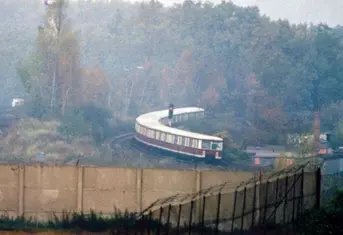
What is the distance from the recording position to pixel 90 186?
7172 millimetres

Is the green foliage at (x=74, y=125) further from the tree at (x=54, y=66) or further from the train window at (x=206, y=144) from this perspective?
the train window at (x=206, y=144)

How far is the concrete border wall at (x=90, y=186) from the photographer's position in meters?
7.14

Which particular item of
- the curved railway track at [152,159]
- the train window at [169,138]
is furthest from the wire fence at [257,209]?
the train window at [169,138]

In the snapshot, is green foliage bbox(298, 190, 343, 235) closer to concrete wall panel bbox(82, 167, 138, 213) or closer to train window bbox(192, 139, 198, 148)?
concrete wall panel bbox(82, 167, 138, 213)

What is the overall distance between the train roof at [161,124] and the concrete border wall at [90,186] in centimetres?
556

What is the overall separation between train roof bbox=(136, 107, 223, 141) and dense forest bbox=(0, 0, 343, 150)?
31.1 inches

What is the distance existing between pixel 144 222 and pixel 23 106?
12.6m

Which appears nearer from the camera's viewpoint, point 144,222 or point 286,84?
point 144,222

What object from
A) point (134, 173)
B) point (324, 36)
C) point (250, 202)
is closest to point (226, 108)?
point (324, 36)

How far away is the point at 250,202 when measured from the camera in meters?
5.64

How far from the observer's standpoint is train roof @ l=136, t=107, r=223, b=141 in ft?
42.7

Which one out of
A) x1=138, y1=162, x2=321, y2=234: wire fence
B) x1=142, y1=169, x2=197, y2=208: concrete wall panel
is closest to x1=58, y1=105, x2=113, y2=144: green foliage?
x1=142, y1=169, x2=197, y2=208: concrete wall panel

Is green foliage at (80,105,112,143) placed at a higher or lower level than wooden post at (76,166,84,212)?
lower

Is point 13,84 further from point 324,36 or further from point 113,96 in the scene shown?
point 324,36
